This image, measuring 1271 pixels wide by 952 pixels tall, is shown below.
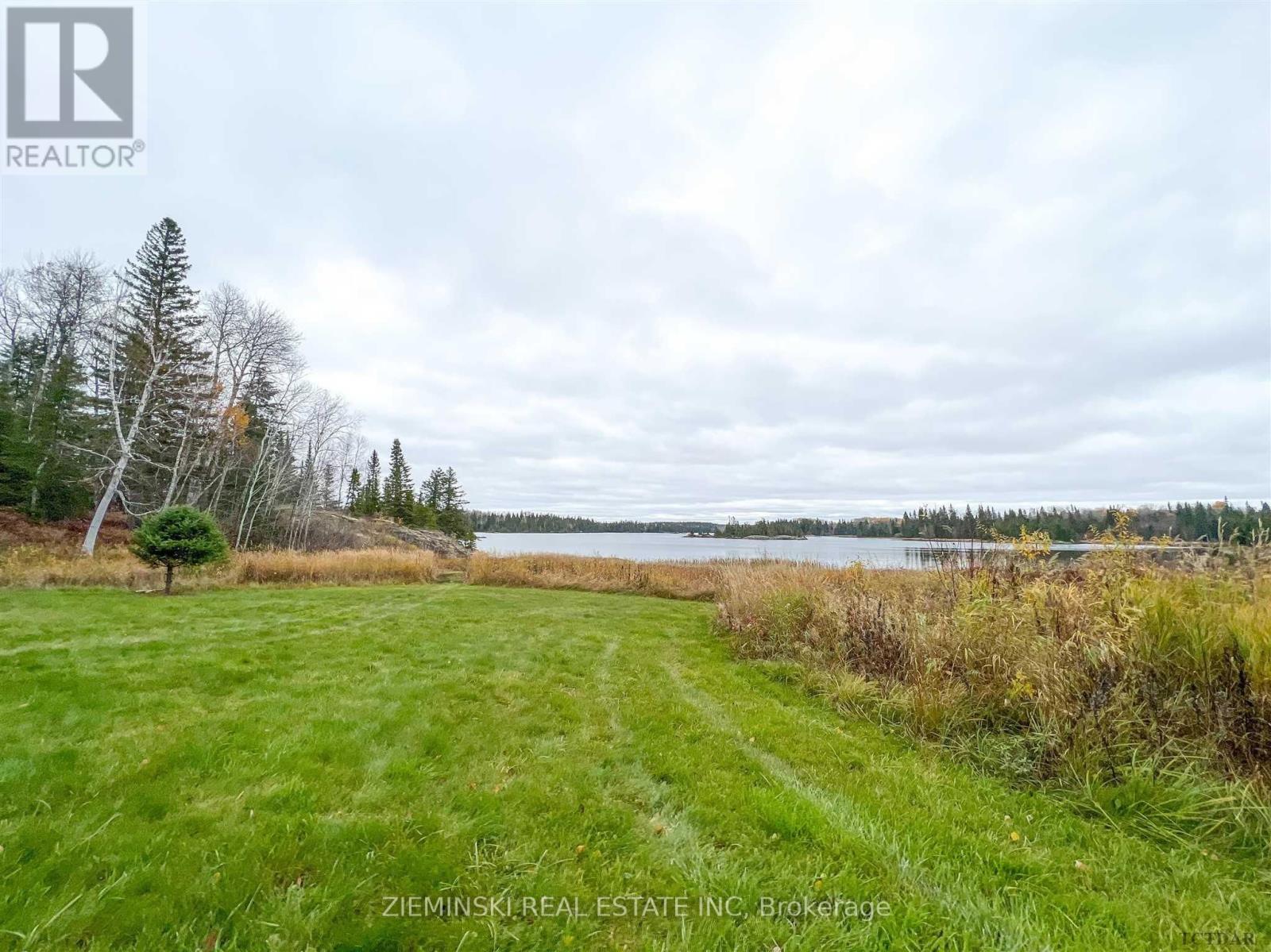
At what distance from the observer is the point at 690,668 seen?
21.9 ft

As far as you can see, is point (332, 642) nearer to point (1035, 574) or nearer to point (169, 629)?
point (169, 629)

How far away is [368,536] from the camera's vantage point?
29.4m

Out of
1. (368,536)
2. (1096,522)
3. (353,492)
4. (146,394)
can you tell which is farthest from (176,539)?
(353,492)

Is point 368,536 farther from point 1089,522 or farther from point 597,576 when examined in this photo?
point 1089,522

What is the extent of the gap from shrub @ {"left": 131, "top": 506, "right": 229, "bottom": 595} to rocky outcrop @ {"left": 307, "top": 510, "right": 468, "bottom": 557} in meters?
14.9

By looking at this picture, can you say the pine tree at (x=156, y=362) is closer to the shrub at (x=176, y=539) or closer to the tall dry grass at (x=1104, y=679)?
the shrub at (x=176, y=539)

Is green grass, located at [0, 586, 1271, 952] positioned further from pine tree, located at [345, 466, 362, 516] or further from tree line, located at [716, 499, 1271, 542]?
pine tree, located at [345, 466, 362, 516]

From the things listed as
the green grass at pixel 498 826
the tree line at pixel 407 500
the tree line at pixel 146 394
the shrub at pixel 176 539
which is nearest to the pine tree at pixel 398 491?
the tree line at pixel 407 500

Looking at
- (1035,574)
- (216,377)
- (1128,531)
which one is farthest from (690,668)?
(216,377)

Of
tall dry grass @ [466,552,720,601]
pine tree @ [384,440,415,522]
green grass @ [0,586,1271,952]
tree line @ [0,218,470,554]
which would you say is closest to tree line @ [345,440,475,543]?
pine tree @ [384,440,415,522]

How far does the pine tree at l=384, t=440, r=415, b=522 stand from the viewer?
40031 mm

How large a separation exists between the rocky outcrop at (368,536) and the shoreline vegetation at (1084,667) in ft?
78.0

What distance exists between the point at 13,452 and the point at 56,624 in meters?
18.8

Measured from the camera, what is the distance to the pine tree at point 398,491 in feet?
131
